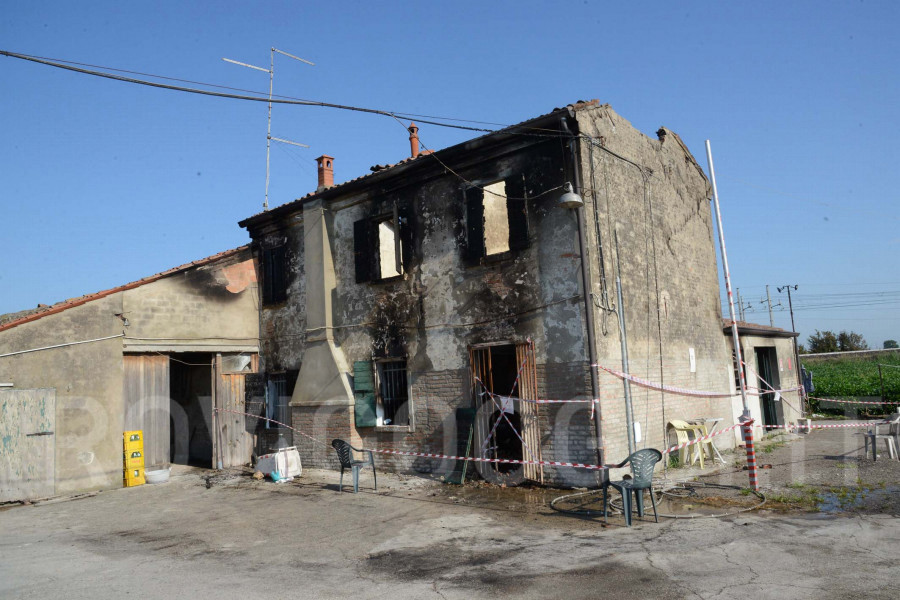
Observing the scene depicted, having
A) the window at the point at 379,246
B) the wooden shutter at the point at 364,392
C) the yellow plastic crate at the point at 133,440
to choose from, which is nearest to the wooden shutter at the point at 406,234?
the window at the point at 379,246

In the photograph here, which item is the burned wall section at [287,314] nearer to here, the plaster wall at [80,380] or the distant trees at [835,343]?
the plaster wall at [80,380]

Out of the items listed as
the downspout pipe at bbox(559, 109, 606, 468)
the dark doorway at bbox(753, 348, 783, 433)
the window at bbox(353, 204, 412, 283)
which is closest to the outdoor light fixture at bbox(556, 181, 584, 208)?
the downspout pipe at bbox(559, 109, 606, 468)

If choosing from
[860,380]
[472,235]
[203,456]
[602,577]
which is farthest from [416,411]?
[860,380]

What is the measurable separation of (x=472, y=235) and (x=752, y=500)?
6.19 metres

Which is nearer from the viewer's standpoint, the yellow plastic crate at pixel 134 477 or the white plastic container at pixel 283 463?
the yellow plastic crate at pixel 134 477

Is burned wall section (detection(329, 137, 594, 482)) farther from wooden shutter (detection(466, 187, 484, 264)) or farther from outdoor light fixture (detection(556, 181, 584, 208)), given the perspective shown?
outdoor light fixture (detection(556, 181, 584, 208))

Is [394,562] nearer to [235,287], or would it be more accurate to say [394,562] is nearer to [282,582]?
[282,582]

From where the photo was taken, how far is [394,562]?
636 cm

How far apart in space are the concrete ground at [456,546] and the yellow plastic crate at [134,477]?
5.17 feet

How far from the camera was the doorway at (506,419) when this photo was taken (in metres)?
10.3

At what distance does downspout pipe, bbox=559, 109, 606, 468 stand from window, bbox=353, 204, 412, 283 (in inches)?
153

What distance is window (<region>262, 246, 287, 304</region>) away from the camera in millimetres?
14891

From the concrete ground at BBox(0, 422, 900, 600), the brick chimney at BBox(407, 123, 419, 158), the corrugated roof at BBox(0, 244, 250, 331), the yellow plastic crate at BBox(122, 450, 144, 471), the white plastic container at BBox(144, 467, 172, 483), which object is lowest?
the concrete ground at BBox(0, 422, 900, 600)

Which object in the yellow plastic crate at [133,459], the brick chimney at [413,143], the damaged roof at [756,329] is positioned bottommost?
the yellow plastic crate at [133,459]
